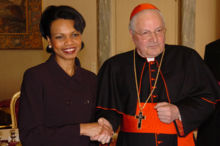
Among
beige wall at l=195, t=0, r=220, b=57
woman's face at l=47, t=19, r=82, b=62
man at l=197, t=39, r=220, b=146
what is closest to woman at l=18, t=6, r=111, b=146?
woman's face at l=47, t=19, r=82, b=62

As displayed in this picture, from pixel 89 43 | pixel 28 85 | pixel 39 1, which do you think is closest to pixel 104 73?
pixel 28 85

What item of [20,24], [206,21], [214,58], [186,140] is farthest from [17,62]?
[186,140]

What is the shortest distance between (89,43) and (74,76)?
148 inches

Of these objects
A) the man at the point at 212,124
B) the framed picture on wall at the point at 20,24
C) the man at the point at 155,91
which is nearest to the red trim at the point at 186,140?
the man at the point at 155,91

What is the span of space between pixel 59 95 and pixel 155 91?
0.69m

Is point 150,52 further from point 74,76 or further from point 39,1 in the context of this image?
point 39,1

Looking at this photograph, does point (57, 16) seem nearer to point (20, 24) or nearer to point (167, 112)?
point (167, 112)

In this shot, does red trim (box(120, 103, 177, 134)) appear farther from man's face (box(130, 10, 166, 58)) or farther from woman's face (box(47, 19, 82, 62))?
woman's face (box(47, 19, 82, 62))

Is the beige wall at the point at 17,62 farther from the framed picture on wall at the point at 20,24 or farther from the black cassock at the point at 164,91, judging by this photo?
the black cassock at the point at 164,91

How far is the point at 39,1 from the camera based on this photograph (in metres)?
5.61

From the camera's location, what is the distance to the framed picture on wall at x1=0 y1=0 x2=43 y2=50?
222 inches

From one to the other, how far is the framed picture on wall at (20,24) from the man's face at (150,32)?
4.28 meters

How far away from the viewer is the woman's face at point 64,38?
1.81 meters

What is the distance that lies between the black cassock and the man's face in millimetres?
145
